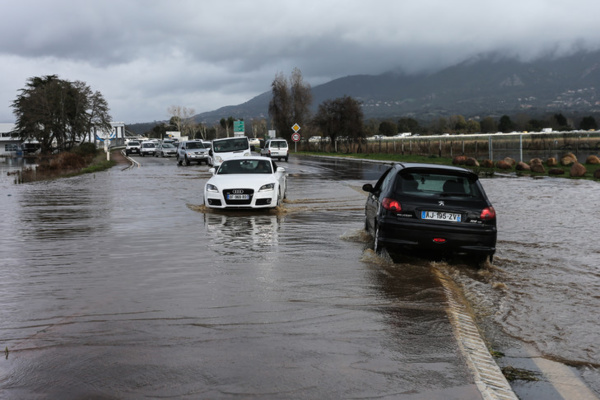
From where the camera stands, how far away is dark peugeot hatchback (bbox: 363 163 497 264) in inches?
350

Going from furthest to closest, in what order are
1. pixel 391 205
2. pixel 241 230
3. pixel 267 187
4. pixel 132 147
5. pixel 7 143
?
pixel 7 143
pixel 132 147
pixel 267 187
pixel 241 230
pixel 391 205

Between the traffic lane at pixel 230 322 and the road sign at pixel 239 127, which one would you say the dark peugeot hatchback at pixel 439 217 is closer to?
the traffic lane at pixel 230 322

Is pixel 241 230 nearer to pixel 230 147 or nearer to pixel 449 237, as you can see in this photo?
pixel 449 237

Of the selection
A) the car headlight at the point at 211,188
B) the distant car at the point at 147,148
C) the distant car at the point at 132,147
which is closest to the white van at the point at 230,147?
the car headlight at the point at 211,188

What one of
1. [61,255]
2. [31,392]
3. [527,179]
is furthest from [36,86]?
[31,392]

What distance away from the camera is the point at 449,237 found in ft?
29.2

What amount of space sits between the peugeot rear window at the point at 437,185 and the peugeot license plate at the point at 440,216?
33 cm

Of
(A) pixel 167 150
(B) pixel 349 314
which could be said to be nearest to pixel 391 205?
(B) pixel 349 314

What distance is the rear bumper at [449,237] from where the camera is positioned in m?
8.88

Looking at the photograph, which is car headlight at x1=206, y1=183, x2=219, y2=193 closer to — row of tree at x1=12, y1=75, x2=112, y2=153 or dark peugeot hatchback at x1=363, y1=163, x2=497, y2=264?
dark peugeot hatchback at x1=363, y1=163, x2=497, y2=264

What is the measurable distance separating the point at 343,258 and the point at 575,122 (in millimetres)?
192661

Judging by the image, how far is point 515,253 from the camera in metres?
10.5

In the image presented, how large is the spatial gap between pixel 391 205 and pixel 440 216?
0.69 meters

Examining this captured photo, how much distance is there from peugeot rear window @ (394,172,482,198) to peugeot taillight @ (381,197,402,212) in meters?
0.19
